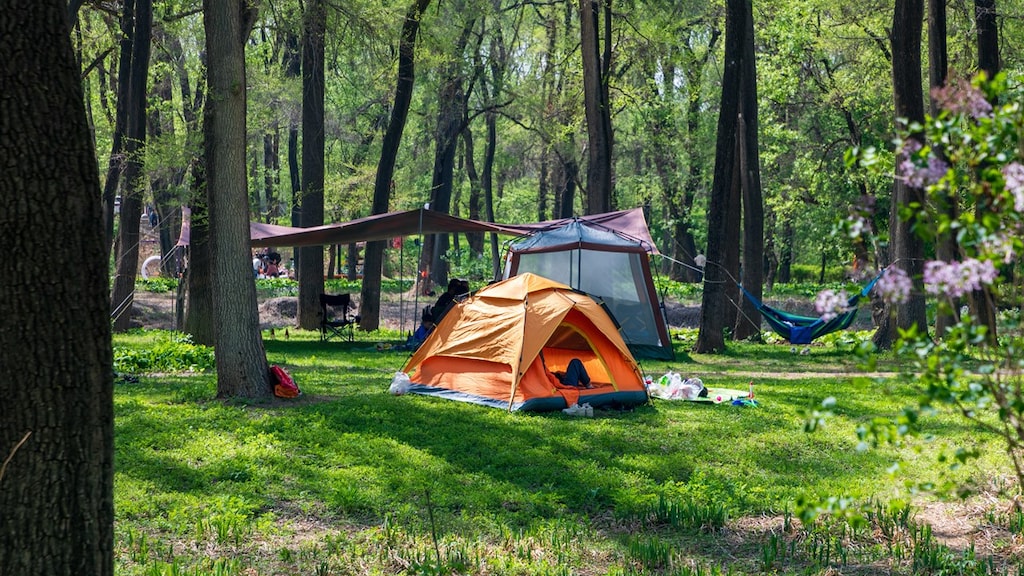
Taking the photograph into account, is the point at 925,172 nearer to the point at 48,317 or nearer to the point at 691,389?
the point at 48,317

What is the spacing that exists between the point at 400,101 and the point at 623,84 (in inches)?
403

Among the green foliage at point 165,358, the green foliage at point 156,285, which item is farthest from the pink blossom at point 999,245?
the green foliage at point 156,285

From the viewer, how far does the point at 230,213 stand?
873 cm

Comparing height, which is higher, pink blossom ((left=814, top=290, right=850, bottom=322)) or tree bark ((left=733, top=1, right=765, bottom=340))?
tree bark ((left=733, top=1, right=765, bottom=340))

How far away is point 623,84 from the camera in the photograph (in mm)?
25688

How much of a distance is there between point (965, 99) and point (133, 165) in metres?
14.5

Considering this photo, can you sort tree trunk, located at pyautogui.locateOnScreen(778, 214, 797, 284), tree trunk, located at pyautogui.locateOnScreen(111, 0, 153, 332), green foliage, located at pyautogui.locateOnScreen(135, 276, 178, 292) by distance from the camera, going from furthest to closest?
tree trunk, located at pyautogui.locateOnScreen(778, 214, 797, 284) < green foliage, located at pyautogui.locateOnScreen(135, 276, 178, 292) < tree trunk, located at pyautogui.locateOnScreen(111, 0, 153, 332)

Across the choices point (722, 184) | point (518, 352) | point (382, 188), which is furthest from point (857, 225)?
point (382, 188)

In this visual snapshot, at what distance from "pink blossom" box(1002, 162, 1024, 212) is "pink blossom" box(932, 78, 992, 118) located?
6.9 inches

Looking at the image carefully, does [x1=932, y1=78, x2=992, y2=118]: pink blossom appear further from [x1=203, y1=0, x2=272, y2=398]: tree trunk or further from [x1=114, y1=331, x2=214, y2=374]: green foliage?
[x1=114, y1=331, x2=214, y2=374]: green foliage

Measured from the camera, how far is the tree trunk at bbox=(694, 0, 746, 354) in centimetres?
1455

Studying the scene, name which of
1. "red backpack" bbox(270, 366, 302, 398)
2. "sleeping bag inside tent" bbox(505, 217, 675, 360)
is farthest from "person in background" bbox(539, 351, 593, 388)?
"sleeping bag inside tent" bbox(505, 217, 675, 360)

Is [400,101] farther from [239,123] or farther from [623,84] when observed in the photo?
[623,84]

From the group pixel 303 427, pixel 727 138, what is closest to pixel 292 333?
pixel 727 138
